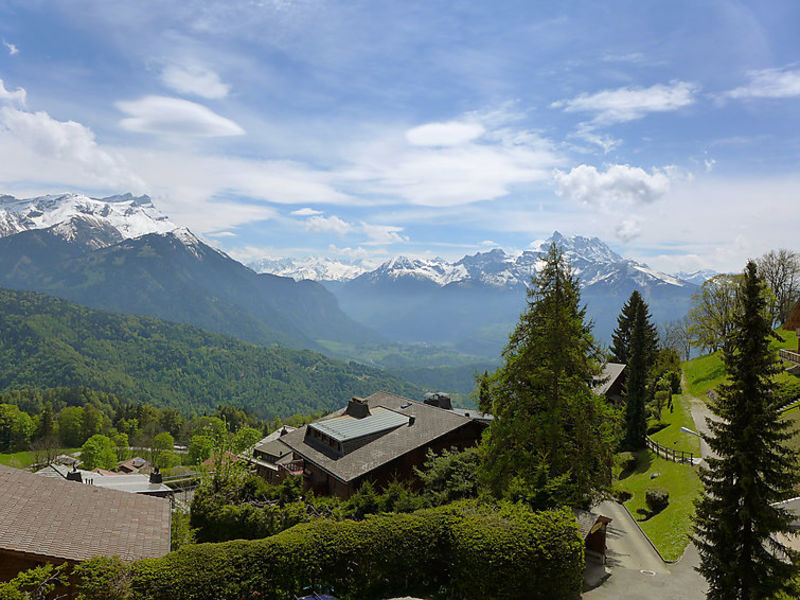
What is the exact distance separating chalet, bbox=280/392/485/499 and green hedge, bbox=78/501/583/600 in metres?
11.9

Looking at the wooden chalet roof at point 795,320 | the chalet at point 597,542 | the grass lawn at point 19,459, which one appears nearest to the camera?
the chalet at point 597,542

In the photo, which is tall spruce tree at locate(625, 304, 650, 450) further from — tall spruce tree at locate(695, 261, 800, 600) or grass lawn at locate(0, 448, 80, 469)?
grass lawn at locate(0, 448, 80, 469)

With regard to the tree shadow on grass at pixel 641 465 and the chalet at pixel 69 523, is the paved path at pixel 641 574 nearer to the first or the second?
the tree shadow on grass at pixel 641 465

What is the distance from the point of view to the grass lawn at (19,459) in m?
103

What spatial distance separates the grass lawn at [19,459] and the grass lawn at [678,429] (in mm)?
119831

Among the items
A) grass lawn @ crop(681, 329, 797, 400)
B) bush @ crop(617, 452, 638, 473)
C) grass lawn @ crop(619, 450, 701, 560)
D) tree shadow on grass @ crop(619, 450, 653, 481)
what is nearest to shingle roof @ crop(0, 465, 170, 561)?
grass lawn @ crop(619, 450, 701, 560)

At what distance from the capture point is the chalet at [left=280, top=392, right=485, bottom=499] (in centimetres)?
3216

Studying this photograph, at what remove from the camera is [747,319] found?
16.8m

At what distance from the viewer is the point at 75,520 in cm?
2006

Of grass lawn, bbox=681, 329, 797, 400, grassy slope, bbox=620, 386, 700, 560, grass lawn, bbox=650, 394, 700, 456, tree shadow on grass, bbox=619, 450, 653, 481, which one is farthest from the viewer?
grass lawn, bbox=681, 329, 797, 400

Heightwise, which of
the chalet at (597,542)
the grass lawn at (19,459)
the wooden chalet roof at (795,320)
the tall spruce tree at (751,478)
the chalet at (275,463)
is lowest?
the grass lawn at (19,459)

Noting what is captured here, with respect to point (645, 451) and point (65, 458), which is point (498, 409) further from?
point (65, 458)

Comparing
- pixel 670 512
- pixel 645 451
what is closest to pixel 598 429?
pixel 670 512

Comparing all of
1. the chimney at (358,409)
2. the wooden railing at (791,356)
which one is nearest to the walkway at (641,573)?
the chimney at (358,409)
